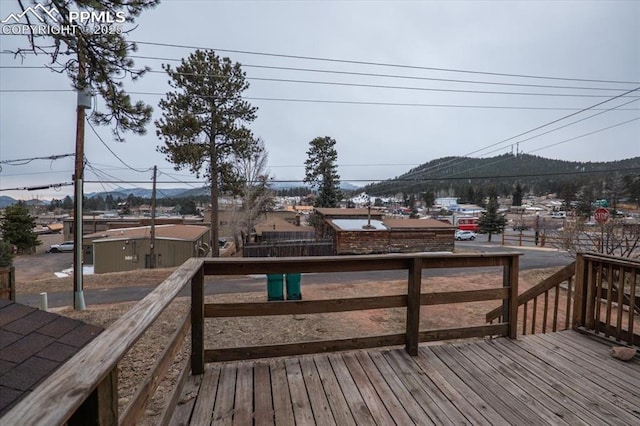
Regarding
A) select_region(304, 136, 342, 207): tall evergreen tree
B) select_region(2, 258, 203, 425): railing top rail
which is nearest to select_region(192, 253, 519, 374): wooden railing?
select_region(2, 258, 203, 425): railing top rail

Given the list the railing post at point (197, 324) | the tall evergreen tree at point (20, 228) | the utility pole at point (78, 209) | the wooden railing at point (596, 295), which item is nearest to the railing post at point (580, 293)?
the wooden railing at point (596, 295)

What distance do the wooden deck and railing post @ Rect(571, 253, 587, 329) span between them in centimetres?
67

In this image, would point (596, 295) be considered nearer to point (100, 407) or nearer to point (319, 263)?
point (319, 263)

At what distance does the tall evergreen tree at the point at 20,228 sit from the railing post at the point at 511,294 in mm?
38778

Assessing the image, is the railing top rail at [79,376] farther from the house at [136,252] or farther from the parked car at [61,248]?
the parked car at [61,248]

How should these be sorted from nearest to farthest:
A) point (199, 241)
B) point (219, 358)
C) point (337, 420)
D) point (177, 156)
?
point (337, 420)
point (219, 358)
point (177, 156)
point (199, 241)

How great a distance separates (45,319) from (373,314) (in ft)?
18.9

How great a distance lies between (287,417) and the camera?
6.16ft

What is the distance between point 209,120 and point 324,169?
56.8 feet

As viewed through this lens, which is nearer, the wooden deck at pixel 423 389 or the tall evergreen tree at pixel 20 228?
the wooden deck at pixel 423 389

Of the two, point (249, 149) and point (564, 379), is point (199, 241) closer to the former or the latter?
point (249, 149)

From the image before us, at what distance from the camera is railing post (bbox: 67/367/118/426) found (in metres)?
0.79

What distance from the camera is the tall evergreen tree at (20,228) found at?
29.2 m

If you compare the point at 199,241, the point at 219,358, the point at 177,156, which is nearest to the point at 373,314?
the point at 219,358
